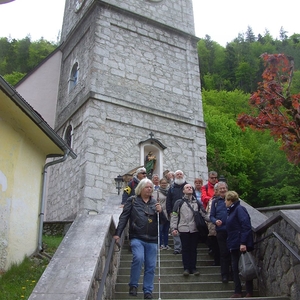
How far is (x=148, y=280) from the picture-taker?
5.63 metres

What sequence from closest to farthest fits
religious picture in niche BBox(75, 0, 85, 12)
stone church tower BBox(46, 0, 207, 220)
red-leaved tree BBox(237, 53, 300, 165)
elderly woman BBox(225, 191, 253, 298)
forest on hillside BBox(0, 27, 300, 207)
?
1. elderly woman BBox(225, 191, 253, 298)
2. red-leaved tree BBox(237, 53, 300, 165)
3. stone church tower BBox(46, 0, 207, 220)
4. religious picture in niche BBox(75, 0, 85, 12)
5. forest on hillside BBox(0, 27, 300, 207)

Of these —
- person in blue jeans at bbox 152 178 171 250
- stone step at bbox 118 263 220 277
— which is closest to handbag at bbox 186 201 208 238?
stone step at bbox 118 263 220 277

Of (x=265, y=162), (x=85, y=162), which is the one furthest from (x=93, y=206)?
(x=265, y=162)

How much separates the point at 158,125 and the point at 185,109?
5.56 feet

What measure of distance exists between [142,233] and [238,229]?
142 cm

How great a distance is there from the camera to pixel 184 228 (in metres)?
7.01

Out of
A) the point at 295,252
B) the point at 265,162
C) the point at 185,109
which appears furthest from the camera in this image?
the point at 265,162

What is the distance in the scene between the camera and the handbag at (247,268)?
18.9 feet

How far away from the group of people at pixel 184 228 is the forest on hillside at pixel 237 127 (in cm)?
1741

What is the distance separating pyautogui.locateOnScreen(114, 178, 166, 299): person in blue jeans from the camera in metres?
5.66

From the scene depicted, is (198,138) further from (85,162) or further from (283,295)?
(283,295)

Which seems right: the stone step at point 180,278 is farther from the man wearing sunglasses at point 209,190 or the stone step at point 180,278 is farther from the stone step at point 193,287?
the man wearing sunglasses at point 209,190

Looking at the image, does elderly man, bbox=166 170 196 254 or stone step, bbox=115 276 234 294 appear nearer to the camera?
stone step, bbox=115 276 234 294

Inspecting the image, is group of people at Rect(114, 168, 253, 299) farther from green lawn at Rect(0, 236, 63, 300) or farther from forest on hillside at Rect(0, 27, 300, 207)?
forest on hillside at Rect(0, 27, 300, 207)
